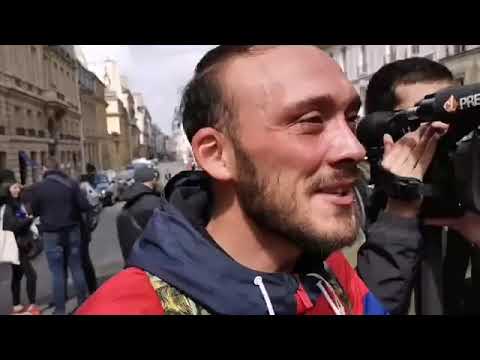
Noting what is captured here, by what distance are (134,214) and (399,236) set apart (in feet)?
6.47

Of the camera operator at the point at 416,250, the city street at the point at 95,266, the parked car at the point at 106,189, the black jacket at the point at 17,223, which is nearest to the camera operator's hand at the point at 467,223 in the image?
A: the camera operator at the point at 416,250

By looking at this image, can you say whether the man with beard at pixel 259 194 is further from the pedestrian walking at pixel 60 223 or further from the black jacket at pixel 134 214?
the pedestrian walking at pixel 60 223

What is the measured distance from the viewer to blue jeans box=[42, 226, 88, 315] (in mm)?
3184

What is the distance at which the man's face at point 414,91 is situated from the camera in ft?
3.68

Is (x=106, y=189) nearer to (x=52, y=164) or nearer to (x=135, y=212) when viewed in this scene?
(x=52, y=164)

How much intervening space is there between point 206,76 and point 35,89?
268 inches

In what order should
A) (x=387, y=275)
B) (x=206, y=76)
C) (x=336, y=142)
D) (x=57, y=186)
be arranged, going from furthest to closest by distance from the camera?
(x=57, y=186) → (x=387, y=275) → (x=206, y=76) → (x=336, y=142)

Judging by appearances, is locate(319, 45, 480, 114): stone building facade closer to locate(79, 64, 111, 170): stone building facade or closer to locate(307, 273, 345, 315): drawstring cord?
locate(307, 273, 345, 315): drawstring cord

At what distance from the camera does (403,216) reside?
0.90 meters

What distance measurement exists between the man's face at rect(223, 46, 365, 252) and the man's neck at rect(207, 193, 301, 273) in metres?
0.07

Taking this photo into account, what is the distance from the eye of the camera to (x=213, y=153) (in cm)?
73

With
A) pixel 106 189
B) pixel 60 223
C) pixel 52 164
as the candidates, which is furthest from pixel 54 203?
pixel 106 189
